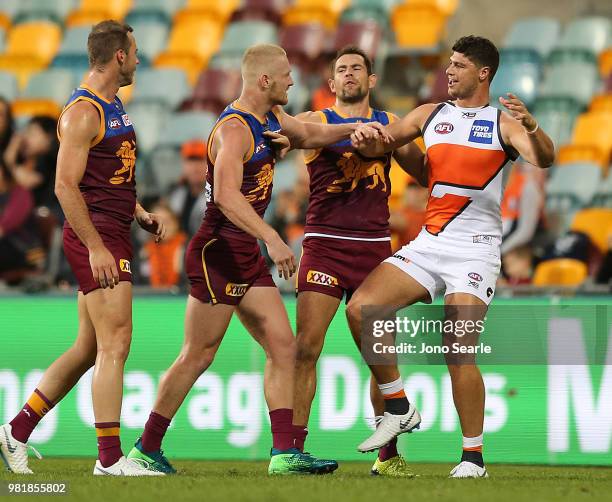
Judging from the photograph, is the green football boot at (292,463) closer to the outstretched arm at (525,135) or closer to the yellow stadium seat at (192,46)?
the outstretched arm at (525,135)

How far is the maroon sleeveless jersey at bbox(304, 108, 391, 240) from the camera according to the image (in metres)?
7.48

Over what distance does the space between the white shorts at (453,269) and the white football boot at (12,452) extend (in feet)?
8.24

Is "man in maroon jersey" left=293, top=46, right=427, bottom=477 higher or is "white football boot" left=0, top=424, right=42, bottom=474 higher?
"man in maroon jersey" left=293, top=46, right=427, bottom=477

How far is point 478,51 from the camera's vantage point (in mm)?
7047

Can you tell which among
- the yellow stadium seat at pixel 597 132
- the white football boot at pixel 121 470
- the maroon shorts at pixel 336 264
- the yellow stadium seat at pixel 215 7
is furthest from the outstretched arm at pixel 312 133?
the yellow stadium seat at pixel 215 7

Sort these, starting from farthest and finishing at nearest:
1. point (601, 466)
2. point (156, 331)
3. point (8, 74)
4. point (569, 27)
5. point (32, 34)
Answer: point (32, 34)
point (8, 74)
point (569, 27)
point (156, 331)
point (601, 466)

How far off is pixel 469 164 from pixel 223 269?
1575mm

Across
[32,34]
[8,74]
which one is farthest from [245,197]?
[32,34]

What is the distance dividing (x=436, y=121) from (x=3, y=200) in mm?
5270

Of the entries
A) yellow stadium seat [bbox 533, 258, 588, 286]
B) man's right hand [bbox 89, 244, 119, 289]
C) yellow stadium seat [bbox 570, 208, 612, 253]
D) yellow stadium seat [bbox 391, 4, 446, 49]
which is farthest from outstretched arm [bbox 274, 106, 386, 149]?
yellow stadium seat [bbox 391, 4, 446, 49]

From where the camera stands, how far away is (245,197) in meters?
6.95

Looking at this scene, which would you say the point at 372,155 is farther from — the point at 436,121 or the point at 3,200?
the point at 3,200

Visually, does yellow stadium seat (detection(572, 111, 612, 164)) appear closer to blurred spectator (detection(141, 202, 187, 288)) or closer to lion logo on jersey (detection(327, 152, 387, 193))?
blurred spectator (detection(141, 202, 187, 288))

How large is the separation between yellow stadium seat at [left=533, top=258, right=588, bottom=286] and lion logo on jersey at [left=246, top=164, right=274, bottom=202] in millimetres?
4145
